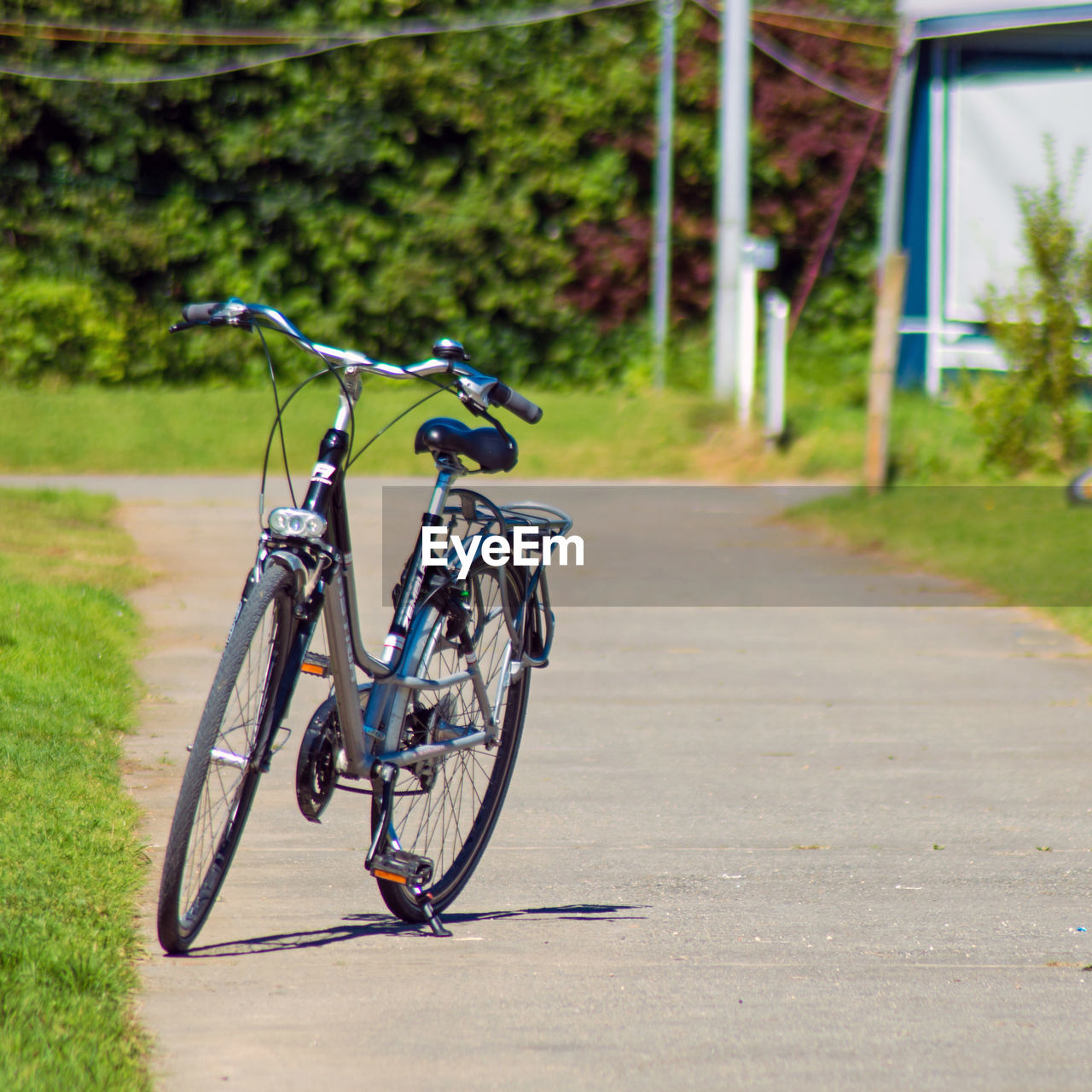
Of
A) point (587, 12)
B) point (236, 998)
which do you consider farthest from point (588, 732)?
point (587, 12)

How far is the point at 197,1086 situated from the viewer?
11.0 feet

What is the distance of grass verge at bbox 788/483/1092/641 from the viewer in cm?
1073

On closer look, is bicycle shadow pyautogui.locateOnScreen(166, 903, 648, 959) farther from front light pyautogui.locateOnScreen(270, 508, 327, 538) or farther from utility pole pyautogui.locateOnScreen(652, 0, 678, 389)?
utility pole pyautogui.locateOnScreen(652, 0, 678, 389)

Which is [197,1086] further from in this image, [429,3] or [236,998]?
[429,3]

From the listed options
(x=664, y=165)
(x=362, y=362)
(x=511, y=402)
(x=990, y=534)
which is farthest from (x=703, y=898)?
(x=664, y=165)

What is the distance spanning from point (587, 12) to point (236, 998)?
67.8 feet

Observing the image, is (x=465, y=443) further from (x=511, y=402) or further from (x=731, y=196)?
(x=731, y=196)

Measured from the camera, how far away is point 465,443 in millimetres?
4293

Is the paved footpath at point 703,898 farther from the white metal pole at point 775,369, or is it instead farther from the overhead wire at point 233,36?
the overhead wire at point 233,36

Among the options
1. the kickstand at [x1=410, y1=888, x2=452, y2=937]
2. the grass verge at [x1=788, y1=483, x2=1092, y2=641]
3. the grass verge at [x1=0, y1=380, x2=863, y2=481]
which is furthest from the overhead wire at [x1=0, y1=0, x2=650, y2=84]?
the kickstand at [x1=410, y1=888, x2=452, y2=937]

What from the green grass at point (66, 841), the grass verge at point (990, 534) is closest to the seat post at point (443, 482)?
the green grass at point (66, 841)

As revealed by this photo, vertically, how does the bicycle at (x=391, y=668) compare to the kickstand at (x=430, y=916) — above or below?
above

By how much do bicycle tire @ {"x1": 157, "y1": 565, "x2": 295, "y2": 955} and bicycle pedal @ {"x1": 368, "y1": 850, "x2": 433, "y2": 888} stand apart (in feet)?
1.34

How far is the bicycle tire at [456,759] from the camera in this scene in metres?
4.47
